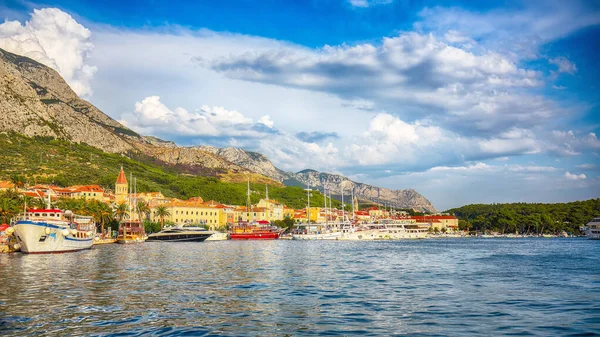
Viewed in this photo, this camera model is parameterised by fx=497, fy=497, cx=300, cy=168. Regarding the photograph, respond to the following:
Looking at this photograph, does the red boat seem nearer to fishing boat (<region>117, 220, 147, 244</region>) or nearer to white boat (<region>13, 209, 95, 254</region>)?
fishing boat (<region>117, 220, 147, 244</region>)

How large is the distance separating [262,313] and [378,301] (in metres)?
7.05

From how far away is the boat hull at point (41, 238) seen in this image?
205 ft

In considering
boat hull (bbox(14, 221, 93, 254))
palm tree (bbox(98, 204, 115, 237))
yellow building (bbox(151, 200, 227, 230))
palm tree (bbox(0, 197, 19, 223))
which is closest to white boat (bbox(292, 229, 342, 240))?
yellow building (bbox(151, 200, 227, 230))

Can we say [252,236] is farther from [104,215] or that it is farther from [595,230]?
[595,230]

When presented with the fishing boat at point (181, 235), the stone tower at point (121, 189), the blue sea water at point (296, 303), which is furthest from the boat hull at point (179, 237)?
the blue sea water at point (296, 303)

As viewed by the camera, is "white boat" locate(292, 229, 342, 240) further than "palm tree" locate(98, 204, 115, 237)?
Yes

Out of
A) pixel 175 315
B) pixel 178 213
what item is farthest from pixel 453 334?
pixel 178 213

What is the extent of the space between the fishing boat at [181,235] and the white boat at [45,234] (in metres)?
42.8

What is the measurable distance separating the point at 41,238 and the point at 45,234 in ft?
2.24

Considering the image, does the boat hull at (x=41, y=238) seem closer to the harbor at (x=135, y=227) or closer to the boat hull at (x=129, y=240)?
the harbor at (x=135, y=227)

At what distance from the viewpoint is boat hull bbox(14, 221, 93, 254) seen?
62438 mm

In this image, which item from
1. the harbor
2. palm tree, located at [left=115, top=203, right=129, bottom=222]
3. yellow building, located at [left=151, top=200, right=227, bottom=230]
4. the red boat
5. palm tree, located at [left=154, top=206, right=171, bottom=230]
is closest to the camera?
the harbor

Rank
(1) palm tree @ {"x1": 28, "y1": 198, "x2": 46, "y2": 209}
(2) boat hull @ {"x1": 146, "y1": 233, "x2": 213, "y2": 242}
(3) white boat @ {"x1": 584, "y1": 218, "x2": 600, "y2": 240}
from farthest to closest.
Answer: (3) white boat @ {"x1": 584, "y1": 218, "x2": 600, "y2": 240} < (2) boat hull @ {"x1": 146, "y1": 233, "x2": 213, "y2": 242} < (1) palm tree @ {"x1": 28, "y1": 198, "x2": 46, "y2": 209}

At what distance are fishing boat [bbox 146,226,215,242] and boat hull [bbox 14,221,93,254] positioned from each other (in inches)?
1961
